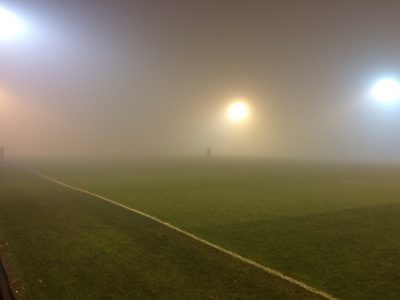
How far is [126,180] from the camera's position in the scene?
1661cm

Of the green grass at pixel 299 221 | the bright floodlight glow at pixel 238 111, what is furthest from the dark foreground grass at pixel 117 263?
the bright floodlight glow at pixel 238 111

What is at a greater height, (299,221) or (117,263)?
(299,221)

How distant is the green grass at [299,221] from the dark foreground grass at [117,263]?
0.57 m

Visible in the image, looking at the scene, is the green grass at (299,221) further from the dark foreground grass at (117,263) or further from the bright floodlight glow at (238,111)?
the bright floodlight glow at (238,111)

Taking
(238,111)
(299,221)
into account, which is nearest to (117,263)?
(299,221)

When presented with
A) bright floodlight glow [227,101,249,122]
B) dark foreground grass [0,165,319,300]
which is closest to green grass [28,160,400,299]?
dark foreground grass [0,165,319,300]

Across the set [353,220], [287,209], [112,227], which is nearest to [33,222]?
[112,227]

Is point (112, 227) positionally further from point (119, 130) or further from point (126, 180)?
point (119, 130)

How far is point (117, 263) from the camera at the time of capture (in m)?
5.56

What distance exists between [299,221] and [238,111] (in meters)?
41.6

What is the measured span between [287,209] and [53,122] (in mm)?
40658

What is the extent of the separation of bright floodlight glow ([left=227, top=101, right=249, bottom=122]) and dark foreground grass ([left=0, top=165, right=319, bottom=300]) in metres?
40.5

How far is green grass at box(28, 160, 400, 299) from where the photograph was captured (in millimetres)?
5309

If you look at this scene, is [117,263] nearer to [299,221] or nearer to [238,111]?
[299,221]
